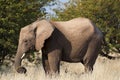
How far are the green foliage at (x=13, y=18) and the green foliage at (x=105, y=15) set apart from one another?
404 cm

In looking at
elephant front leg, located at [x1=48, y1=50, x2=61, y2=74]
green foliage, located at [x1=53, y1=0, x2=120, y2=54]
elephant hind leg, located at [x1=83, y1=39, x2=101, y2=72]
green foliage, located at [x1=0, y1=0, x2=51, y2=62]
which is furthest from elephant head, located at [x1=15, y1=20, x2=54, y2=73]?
green foliage, located at [x1=53, y1=0, x2=120, y2=54]

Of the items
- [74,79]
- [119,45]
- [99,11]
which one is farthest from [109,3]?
[74,79]

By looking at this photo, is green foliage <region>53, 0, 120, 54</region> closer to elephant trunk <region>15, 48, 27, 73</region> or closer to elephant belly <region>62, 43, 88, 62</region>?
elephant belly <region>62, 43, 88, 62</region>

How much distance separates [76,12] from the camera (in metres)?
21.2

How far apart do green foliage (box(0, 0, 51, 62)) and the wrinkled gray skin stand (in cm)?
343

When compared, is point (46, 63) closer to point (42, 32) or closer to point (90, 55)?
point (42, 32)

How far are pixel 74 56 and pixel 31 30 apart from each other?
162 centimetres

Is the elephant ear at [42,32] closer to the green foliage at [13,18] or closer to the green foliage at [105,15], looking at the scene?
the green foliage at [13,18]

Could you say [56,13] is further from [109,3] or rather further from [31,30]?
[31,30]

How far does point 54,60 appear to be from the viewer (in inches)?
480

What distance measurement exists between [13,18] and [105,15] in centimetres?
602

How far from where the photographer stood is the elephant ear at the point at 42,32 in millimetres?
12133

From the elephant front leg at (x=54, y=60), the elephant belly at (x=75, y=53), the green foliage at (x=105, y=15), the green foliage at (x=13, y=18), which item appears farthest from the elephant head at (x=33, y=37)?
the green foliage at (x=105, y=15)

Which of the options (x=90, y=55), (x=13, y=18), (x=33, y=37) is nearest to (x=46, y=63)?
(x=33, y=37)
